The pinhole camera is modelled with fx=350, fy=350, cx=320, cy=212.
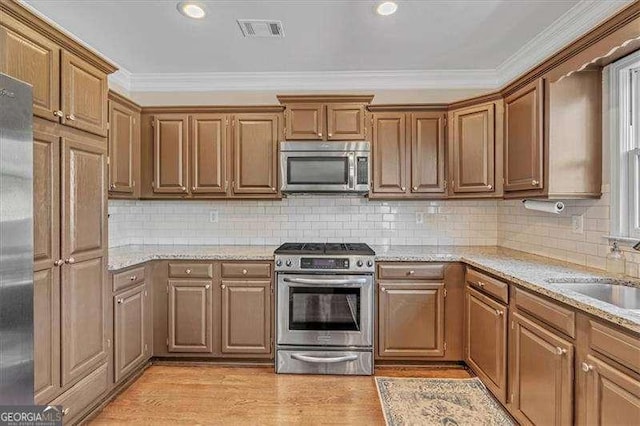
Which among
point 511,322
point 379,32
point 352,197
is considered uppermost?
point 379,32

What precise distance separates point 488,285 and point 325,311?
1250 mm

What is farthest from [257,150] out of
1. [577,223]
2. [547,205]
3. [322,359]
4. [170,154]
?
[577,223]

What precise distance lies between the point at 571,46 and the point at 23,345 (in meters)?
3.19

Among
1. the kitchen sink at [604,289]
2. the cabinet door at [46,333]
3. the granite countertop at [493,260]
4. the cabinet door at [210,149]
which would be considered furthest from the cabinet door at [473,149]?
the cabinet door at [46,333]

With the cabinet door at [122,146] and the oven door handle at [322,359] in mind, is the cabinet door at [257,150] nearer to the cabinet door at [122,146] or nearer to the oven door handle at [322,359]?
the cabinet door at [122,146]

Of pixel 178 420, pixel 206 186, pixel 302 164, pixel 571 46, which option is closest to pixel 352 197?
pixel 302 164

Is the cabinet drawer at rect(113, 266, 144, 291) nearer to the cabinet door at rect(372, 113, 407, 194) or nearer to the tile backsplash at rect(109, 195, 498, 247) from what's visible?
the tile backsplash at rect(109, 195, 498, 247)

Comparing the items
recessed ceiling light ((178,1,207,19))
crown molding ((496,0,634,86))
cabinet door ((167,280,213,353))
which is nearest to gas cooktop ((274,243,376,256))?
cabinet door ((167,280,213,353))

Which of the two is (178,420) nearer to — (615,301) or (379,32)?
(615,301)

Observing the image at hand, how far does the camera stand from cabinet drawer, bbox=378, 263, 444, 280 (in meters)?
2.91

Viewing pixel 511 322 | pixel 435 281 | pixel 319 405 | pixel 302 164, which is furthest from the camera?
pixel 302 164

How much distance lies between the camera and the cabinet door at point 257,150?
10.6ft

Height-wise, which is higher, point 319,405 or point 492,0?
point 492,0

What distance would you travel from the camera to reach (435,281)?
291 centimetres
